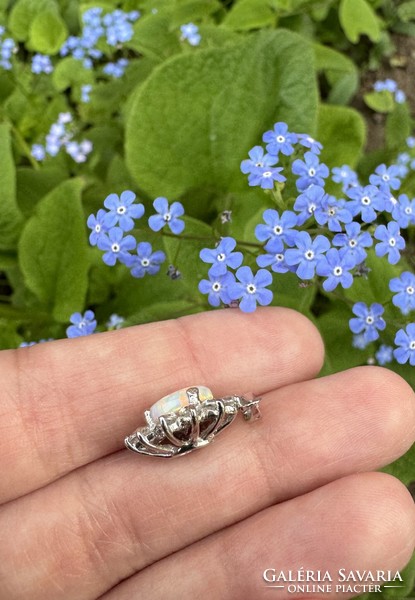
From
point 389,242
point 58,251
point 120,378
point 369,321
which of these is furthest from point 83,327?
point 389,242

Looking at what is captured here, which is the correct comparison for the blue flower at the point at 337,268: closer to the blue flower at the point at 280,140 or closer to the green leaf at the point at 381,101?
the blue flower at the point at 280,140

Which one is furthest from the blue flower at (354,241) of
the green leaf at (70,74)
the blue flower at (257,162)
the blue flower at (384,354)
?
the green leaf at (70,74)

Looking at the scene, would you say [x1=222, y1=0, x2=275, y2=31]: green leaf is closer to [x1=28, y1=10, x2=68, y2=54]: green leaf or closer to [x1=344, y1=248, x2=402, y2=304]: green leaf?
[x1=28, y1=10, x2=68, y2=54]: green leaf

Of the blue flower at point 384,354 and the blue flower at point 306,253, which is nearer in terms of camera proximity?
the blue flower at point 306,253

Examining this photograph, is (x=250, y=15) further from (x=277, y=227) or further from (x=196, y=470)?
(x=196, y=470)

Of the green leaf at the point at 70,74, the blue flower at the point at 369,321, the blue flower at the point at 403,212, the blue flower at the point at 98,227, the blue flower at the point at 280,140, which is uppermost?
the blue flower at the point at 280,140

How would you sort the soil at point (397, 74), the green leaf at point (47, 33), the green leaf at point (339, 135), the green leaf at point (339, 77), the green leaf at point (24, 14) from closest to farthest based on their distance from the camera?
the green leaf at point (339, 135) → the green leaf at point (339, 77) → the green leaf at point (47, 33) → the green leaf at point (24, 14) → the soil at point (397, 74)

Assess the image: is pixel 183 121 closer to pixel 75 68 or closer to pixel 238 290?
pixel 238 290
